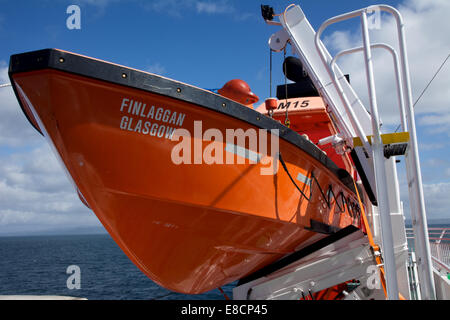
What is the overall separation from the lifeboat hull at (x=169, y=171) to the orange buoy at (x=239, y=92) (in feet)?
1.28

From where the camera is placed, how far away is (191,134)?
9.43ft

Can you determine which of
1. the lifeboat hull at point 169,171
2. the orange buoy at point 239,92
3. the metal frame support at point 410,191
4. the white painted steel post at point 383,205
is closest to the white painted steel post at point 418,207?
the metal frame support at point 410,191

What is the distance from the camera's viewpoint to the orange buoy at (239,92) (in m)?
3.44

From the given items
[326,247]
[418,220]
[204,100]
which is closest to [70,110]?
[204,100]

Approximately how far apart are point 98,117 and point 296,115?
3348 millimetres

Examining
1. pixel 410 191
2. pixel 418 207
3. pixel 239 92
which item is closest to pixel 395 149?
pixel 410 191

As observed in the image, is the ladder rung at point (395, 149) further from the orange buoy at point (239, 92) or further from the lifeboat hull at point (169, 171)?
the orange buoy at point (239, 92)

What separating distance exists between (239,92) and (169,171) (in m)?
1.16

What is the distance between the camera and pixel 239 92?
3438 mm

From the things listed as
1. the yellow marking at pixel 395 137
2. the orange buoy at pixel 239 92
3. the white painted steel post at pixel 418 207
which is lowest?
the white painted steel post at pixel 418 207

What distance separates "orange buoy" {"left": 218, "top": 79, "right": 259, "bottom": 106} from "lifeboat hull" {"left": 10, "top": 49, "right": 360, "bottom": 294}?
39 centimetres

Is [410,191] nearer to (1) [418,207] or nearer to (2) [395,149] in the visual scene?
(1) [418,207]
